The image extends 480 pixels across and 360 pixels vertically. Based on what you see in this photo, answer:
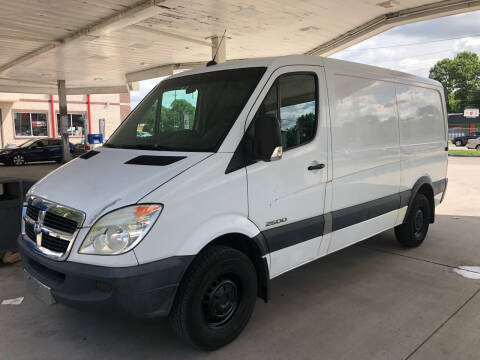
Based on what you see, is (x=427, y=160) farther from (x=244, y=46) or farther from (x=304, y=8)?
(x=244, y=46)

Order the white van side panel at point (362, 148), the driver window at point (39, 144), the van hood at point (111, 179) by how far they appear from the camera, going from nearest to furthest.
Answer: the van hood at point (111, 179)
the white van side panel at point (362, 148)
the driver window at point (39, 144)

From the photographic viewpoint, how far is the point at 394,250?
5.79m

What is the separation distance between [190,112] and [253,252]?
1374 millimetres

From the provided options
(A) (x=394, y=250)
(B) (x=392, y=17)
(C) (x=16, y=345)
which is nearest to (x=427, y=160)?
(A) (x=394, y=250)

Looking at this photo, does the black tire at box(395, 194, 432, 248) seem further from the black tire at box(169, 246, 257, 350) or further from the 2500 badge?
the black tire at box(169, 246, 257, 350)

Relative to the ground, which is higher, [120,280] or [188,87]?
[188,87]

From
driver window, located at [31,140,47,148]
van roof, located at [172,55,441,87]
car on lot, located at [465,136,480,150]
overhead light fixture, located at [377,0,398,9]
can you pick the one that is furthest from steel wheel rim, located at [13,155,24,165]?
car on lot, located at [465,136,480,150]

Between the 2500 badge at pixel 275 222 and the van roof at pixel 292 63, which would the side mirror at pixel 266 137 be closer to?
the 2500 badge at pixel 275 222

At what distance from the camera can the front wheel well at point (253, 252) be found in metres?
3.29

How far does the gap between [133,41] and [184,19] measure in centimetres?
308

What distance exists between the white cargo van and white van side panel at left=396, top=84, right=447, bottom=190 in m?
0.56

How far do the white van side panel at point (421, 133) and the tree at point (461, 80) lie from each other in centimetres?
6915

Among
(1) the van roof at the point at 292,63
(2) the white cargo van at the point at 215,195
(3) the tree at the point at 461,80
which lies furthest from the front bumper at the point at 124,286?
(3) the tree at the point at 461,80

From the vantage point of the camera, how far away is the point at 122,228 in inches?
108
